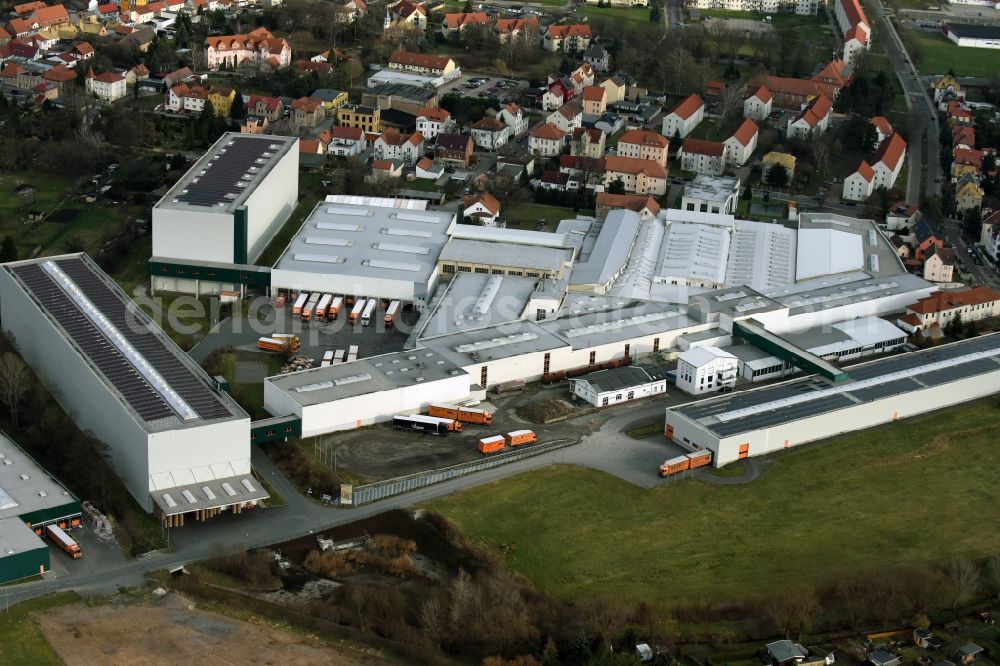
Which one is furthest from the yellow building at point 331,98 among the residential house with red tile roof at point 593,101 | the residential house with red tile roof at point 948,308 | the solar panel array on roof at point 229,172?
the residential house with red tile roof at point 948,308

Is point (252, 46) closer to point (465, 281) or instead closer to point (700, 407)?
point (465, 281)

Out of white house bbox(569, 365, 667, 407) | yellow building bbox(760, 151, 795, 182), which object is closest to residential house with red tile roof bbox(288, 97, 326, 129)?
yellow building bbox(760, 151, 795, 182)

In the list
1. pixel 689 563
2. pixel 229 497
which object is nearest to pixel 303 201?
pixel 229 497

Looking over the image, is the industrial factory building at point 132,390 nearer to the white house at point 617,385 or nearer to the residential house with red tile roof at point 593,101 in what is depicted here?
the white house at point 617,385

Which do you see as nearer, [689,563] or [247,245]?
[689,563]

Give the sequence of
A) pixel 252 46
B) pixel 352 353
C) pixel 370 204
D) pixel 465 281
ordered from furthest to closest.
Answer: pixel 252 46, pixel 370 204, pixel 465 281, pixel 352 353

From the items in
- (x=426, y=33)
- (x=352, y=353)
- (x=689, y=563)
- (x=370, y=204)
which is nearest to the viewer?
(x=689, y=563)

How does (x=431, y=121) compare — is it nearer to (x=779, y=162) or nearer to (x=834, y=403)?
(x=779, y=162)
